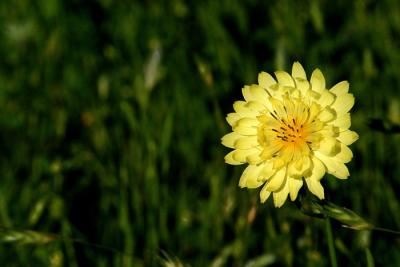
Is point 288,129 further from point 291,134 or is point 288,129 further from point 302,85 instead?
point 302,85

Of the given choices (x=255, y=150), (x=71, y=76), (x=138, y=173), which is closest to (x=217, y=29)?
(x=71, y=76)

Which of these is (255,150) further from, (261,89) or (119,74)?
(119,74)

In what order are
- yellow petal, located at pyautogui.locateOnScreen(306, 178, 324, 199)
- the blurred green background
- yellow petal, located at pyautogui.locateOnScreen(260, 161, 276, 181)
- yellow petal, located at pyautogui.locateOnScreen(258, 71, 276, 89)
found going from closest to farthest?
yellow petal, located at pyautogui.locateOnScreen(306, 178, 324, 199) → yellow petal, located at pyautogui.locateOnScreen(260, 161, 276, 181) → yellow petal, located at pyautogui.locateOnScreen(258, 71, 276, 89) → the blurred green background

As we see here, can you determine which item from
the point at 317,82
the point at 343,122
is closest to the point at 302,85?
the point at 317,82

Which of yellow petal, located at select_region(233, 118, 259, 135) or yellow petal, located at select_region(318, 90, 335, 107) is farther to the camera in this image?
yellow petal, located at select_region(233, 118, 259, 135)

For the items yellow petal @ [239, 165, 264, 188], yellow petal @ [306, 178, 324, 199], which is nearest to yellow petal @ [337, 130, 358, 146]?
yellow petal @ [306, 178, 324, 199]

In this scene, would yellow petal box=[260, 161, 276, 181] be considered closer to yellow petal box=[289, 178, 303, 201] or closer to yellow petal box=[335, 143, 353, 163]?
yellow petal box=[289, 178, 303, 201]
